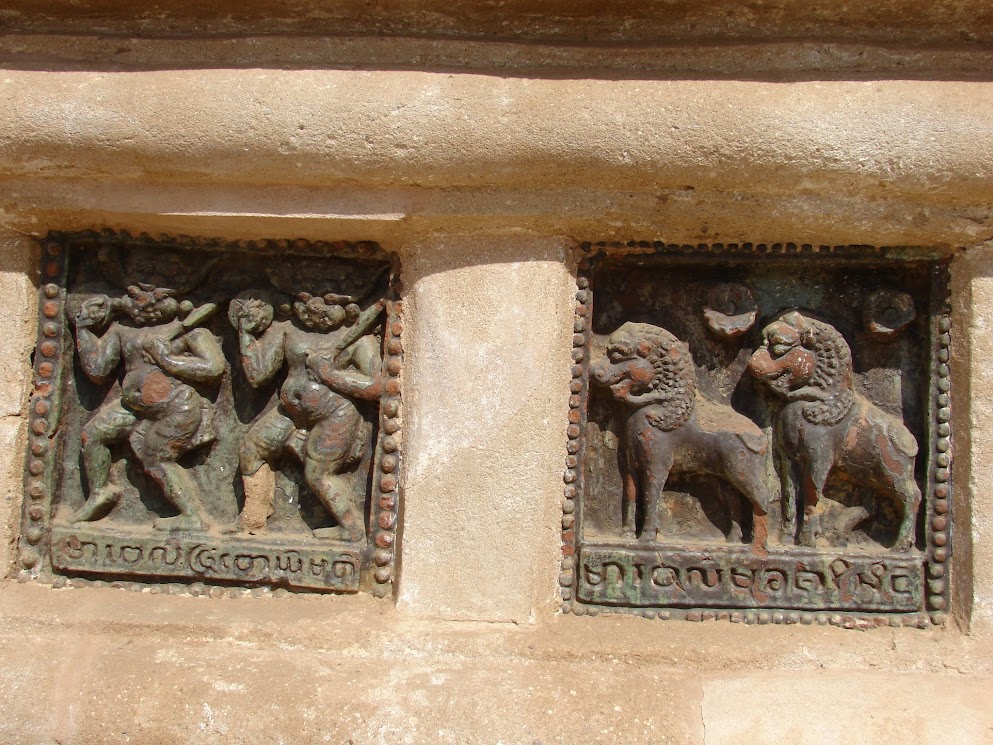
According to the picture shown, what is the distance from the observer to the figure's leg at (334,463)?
1.90 meters

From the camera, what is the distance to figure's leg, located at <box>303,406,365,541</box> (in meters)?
1.90

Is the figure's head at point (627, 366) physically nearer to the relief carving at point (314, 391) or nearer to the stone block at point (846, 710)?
the relief carving at point (314, 391)

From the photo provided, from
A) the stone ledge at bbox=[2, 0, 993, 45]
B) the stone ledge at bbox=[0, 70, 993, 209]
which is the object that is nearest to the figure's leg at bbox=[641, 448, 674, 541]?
the stone ledge at bbox=[0, 70, 993, 209]

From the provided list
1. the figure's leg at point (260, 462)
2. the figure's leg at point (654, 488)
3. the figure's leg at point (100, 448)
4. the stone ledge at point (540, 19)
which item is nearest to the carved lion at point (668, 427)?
the figure's leg at point (654, 488)

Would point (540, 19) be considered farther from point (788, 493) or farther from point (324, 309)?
point (788, 493)

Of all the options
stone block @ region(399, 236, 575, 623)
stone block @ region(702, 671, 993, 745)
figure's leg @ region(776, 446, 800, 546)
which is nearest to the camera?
stone block @ region(702, 671, 993, 745)

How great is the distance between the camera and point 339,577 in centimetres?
191

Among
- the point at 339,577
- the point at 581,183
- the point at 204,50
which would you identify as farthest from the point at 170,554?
the point at 581,183

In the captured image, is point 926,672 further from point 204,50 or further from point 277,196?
point 204,50

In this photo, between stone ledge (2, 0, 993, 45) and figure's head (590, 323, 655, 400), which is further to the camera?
figure's head (590, 323, 655, 400)

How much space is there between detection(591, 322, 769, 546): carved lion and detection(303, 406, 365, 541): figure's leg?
632mm

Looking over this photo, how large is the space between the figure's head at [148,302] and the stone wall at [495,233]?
6.7 inches

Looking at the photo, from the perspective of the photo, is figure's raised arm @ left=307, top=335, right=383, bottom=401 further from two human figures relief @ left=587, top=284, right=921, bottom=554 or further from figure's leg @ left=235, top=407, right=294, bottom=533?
two human figures relief @ left=587, top=284, right=921, bottom=554

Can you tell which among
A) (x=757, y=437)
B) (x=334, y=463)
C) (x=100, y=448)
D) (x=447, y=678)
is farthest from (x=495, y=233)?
(x=100, y=448)
